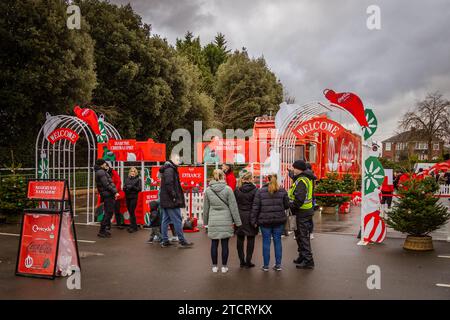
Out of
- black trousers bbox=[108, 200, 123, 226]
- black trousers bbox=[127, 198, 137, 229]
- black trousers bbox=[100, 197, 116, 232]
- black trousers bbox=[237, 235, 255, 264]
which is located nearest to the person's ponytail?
black trousers bbox=[237, 235, 255, 264]

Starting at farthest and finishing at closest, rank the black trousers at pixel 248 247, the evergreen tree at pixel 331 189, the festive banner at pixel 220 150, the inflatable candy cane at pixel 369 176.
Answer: the evergreen tree at pixel 331 189, the festive banner at pixel 220 150, the inflatable candy cane at pixel 369 176, the black trousers at pixel 248 247

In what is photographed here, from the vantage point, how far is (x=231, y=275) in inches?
291

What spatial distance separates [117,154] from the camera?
41.2 feet

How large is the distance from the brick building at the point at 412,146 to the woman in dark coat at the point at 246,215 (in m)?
41.8

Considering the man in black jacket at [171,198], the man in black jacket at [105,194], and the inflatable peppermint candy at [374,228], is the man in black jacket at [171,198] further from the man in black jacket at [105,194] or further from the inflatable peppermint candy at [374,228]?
the inflatable peppermint candy at [374,228]

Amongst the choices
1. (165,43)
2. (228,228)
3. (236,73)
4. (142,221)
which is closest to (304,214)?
(228,228)

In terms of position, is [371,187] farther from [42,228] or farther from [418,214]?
[42,228]

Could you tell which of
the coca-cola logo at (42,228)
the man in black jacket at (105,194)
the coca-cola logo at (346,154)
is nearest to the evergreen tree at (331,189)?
the coca-cola logo at (346,154)

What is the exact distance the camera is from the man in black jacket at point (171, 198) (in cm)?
956

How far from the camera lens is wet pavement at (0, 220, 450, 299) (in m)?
6.37

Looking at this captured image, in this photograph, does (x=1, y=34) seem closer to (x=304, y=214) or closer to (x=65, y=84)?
(x=65, y=84)

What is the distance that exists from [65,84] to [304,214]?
1391 centimetres

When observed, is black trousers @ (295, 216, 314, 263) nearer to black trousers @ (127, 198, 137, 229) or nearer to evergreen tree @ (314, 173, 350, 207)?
black trousers @ (127, 198, 137, 229)

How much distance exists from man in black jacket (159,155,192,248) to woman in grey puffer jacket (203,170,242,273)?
6.62 feet
